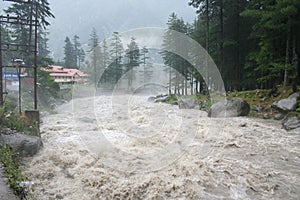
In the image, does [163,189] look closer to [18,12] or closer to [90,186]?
[90,186]

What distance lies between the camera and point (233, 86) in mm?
18688

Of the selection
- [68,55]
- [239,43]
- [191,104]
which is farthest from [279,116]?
[68,55]

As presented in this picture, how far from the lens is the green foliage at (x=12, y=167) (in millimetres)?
3972

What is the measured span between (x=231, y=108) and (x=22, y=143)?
9530mm

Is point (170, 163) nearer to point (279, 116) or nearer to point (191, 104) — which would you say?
point (279, 116)

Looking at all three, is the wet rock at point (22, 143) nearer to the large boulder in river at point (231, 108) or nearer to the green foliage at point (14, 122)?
Result: the green foliage at point (14, 122)

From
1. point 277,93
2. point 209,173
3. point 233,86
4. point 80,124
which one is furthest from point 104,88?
point 209,173

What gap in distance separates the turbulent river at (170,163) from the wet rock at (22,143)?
0.84 feet

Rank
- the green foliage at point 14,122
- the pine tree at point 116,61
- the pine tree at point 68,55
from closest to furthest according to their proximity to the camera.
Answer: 1. the green foliage at point 14,122
2. the pine tree at point 116,61
3. the pine tree at point 68,55

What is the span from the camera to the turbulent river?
460 centimetres

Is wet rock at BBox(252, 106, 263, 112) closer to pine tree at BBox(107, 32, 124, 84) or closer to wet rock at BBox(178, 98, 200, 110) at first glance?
wet rock at BBox(178, 98, 200, 110)

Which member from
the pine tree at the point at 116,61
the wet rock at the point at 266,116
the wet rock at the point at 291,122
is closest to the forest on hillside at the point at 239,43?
the pine tree at the point at 116,61

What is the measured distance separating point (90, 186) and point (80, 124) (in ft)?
21.2

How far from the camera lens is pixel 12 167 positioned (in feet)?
16.1
